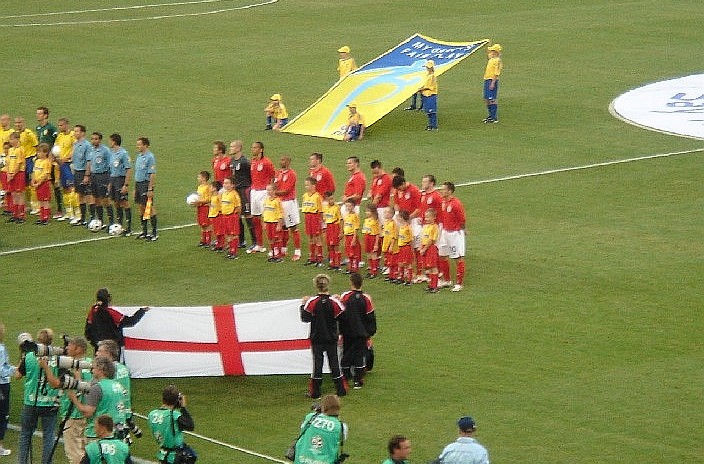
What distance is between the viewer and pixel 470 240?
82.9 feet

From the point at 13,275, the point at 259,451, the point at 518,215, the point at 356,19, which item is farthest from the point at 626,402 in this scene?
the point at 356,19

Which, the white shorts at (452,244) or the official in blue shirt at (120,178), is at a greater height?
the official in blue shirt at (120,178)

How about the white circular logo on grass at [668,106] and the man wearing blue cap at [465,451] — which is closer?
the man wearing blue cap at [465,451]

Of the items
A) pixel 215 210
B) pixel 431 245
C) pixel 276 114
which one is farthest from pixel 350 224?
pixel 276 114

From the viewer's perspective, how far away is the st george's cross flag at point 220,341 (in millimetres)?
18266

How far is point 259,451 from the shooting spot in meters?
16.2

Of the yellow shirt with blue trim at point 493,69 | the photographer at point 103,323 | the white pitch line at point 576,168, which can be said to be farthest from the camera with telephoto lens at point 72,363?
the yellow shirt with blue trim at point 493,69

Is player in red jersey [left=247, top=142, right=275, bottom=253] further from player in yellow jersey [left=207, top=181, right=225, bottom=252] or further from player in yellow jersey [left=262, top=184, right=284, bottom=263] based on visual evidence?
player in yellow jersey [left=207, top=181, right=225, bottom=252]

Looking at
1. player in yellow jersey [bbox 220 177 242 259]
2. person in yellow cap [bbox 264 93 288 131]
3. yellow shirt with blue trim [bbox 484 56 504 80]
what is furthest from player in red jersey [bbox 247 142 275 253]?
yellow shirt with blue trim [bbox 484 56 504 80]

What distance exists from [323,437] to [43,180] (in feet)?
49.3

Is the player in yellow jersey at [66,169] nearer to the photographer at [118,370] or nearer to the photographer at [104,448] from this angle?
the photographer at [118,370]

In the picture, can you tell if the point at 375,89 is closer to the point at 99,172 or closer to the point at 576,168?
the point at 576,168

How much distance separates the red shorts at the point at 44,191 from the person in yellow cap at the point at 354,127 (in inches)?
341

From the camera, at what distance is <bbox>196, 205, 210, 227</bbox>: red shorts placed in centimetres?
2516
